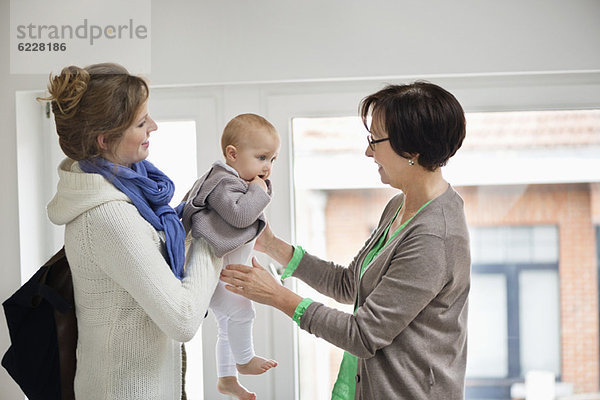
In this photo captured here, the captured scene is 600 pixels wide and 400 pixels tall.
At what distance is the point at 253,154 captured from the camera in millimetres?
1683

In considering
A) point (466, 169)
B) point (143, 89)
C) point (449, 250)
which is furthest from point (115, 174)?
point (466, 169)

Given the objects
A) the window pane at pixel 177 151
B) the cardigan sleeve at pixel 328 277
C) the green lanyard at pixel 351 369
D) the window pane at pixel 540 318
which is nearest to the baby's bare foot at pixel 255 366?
the green lanyard at pixel 351 369

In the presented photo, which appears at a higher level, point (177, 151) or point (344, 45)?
point (344, 45)

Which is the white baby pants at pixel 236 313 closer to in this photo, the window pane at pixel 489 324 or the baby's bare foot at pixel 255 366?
the baby's bare foot at pixel 255 366

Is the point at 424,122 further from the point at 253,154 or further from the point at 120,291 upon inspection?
the point at 120,291

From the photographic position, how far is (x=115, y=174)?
1404mm

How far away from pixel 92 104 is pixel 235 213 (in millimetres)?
421

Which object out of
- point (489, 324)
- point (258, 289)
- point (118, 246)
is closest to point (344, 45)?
point (258, 289)

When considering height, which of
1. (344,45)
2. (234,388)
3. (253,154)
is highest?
(344,45)

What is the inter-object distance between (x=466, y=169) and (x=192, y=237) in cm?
128

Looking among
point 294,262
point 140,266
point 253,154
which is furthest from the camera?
point 294,262

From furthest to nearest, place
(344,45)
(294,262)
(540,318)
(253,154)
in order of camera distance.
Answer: (540,318) < (344,45) < (294,262) < (253,154)

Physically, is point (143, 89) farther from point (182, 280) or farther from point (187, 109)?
point (187, 109)

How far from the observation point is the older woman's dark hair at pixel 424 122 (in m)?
1.54
